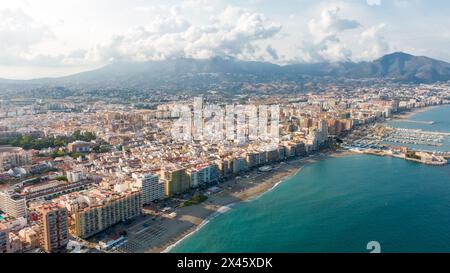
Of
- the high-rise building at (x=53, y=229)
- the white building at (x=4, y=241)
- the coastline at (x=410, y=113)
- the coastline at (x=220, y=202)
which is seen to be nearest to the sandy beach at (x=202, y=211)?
the coastline at (x=220, y=202)

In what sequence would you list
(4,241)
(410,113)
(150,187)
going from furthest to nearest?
1. (410,113)
2. (150,187)
3. (4,241)

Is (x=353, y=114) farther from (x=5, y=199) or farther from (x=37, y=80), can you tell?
(x=37, y=80)

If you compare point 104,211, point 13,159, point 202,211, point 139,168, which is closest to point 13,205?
point 104,211

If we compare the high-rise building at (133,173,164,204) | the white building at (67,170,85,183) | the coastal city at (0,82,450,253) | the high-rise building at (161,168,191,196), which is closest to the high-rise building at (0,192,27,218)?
the coastal city at (0,82,450,253)

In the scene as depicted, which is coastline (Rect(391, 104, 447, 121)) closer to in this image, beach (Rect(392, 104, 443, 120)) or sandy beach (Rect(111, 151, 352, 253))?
beach (Rect(392, 104, 443, 120))

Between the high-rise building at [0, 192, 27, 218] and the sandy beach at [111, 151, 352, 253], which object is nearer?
the sandy beach at [111, 151, 352, 253]

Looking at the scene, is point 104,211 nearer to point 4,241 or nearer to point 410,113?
point 4,241
